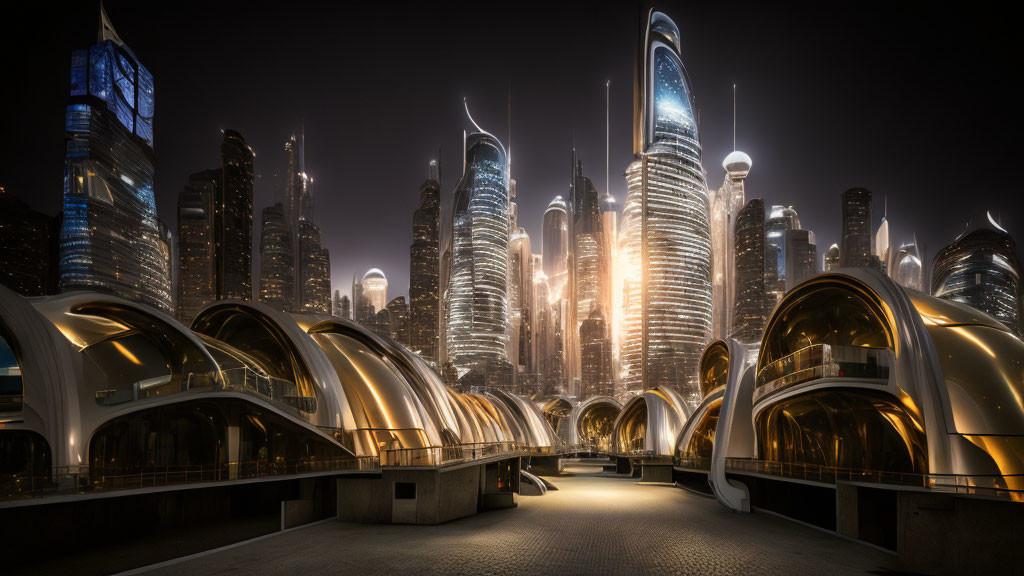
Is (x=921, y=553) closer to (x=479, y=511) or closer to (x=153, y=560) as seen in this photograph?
(x=479, y=511)

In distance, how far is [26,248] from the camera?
287 ft

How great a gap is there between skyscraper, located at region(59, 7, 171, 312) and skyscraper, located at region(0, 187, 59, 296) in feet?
8.29

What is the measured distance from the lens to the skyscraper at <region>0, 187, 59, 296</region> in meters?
83.0

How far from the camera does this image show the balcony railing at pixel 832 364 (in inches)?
800

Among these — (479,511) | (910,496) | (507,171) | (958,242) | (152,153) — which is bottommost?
(479,511)

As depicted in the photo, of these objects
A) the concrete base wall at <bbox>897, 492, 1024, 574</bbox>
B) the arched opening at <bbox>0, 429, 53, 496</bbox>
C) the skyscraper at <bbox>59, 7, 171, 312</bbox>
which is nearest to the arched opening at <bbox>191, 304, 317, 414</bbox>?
the arched opening at <bbox>0, 429, 53, 496</bbox>

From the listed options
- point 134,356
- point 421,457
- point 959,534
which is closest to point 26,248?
point 134,356

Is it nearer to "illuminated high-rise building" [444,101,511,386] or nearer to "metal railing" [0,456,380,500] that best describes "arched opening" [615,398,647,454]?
"metal railing" [0,456,380,500]

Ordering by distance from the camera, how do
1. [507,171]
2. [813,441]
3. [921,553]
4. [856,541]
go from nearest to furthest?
1. [921,553]
2. [856,541]
3. [813,441]
4. [507,171]

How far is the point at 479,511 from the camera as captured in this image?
28.8m

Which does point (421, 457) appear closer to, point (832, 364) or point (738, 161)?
point (832, 364)

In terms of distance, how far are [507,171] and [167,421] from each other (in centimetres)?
16518

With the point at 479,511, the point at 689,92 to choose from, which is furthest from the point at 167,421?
the point at 689,92

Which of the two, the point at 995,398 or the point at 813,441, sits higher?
the point at 995,398
